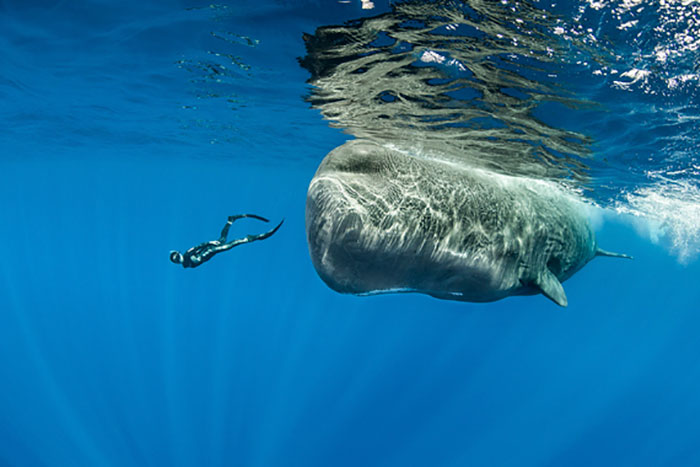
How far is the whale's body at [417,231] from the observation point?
7.22ft

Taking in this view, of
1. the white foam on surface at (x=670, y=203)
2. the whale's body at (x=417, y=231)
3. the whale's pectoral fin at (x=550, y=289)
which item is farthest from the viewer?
the white foam on surface at (x=670, y=203)

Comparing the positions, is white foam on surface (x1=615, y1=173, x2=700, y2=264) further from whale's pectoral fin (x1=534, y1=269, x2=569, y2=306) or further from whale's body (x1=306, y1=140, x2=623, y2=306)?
whale's body (x1=306, y1=140, x2=623, y2=306)

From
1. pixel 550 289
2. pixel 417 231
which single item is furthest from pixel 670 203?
pixel 417 231

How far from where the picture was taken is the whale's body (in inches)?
86.6

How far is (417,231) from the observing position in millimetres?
2377

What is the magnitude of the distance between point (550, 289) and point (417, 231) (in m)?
1.82

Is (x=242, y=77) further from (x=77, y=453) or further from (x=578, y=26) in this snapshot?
(x=77, y=453)

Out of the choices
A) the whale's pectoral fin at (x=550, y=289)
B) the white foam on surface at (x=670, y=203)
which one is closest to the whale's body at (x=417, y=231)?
the whale's pectoral fin at (x=550, y=289)

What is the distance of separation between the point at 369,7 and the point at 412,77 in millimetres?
1869

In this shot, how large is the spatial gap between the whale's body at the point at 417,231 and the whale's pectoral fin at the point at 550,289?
0.04 feet

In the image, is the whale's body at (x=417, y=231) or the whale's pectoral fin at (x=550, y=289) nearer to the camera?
the whale's body at (x=417, y=231)

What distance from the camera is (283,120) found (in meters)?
12.8

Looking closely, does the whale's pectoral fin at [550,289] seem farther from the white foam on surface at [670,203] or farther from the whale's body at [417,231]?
the white foam on surface at [670,203]

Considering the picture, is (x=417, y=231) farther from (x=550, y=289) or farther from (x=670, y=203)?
(x=670, y=203)
